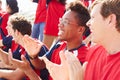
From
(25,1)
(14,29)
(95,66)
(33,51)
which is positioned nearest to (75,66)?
(95,66)

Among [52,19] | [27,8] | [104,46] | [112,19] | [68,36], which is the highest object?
[112,19]

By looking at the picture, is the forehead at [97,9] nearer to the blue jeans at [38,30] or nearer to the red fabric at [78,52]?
the red fabric at [78,52]

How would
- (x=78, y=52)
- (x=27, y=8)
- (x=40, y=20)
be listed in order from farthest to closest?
1. (x=27, y=8)
2. (x=40, y=20)
3. (x=78, y=52)

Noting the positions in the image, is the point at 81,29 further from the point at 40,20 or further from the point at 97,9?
the point at 40,20

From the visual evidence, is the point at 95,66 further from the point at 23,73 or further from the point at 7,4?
the point at 7,4

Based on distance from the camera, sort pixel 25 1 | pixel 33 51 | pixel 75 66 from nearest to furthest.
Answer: pixel 75 66 < pixel 33 51 < pixel 25 1

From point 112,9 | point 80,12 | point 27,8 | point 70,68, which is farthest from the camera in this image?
point 27,8

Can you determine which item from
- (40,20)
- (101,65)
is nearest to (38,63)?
(101,65)

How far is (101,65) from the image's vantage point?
1.89 metres

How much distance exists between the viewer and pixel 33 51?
2691 mm

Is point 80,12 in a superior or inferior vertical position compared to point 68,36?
superior

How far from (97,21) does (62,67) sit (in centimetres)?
39

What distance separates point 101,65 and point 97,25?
209 mm

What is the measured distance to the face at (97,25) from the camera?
1.86 meters
